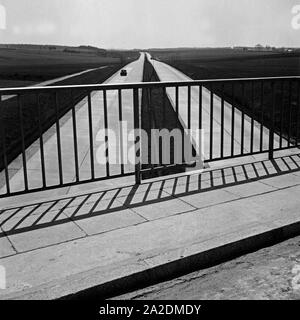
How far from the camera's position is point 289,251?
14.0 ft

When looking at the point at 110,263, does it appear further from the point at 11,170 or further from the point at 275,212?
the point at 11,170

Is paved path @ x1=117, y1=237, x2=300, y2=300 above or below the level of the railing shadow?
below

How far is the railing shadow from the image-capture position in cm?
474

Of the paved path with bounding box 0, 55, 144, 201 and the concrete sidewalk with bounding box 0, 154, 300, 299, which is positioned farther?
the paved path with bounding box 0, 55, 144, 201

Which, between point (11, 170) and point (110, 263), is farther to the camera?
point (11, 170)

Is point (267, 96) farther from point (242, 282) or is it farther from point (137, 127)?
point (242, 282)

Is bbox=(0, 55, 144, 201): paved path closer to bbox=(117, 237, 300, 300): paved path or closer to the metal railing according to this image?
the metal railing

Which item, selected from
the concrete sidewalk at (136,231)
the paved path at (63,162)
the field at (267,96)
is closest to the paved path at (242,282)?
the concrete sidewalk at (136,231)

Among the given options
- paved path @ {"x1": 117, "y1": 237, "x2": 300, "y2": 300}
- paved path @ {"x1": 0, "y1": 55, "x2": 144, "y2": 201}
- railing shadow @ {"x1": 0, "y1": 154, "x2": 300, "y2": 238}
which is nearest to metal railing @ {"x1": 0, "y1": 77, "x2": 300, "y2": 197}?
paved path @ {"x1": 0, "y1": 55, "x2": 144, "y2": 201}

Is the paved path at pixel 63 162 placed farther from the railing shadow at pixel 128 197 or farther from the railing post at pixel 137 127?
the railing shadow at pixel 128 197

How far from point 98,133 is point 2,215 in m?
8.22

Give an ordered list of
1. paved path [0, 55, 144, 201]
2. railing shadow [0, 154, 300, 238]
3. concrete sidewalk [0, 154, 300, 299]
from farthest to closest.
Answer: paved path [0, 55, 144, 201] < railing shadow [0, 154, 300, 238] < concrete sidewalk [0, 154, 300, 299]

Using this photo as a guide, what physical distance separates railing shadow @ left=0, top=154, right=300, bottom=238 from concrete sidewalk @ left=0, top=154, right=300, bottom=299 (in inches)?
0.4
